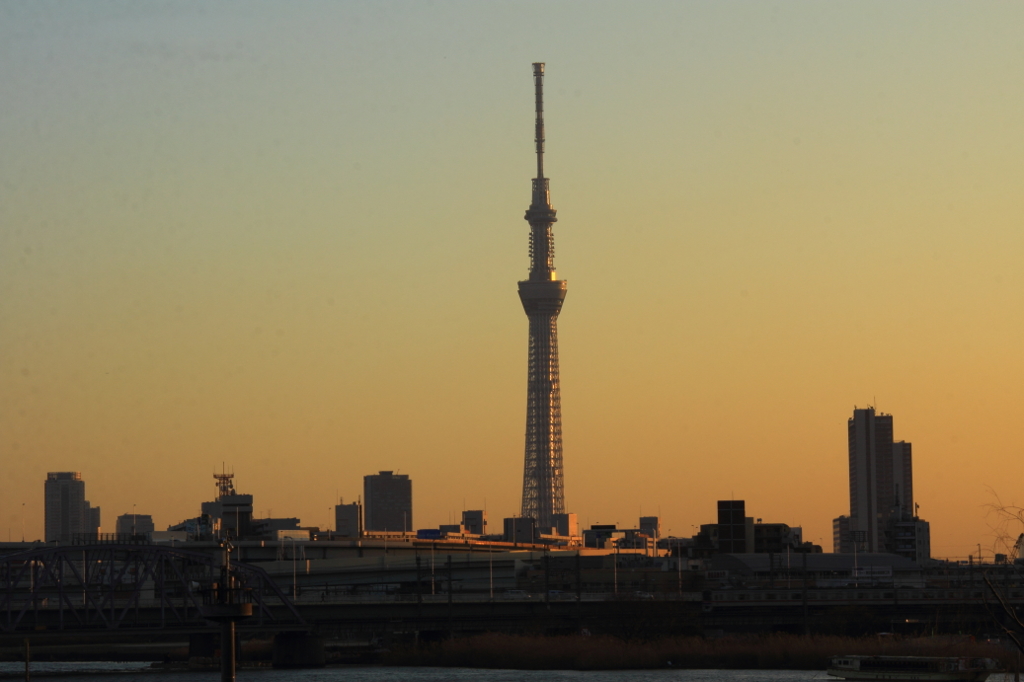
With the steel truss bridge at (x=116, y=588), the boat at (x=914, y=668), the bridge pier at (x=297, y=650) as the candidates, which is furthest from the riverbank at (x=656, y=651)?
the steel truss bridge at (x=116, y=588)

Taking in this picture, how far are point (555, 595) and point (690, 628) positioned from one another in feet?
101

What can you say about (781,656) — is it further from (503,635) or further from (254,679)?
(254,679)

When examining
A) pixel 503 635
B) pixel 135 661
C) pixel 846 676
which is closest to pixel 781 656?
pixel 846 676

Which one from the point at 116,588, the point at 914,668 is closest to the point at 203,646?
the point at 116,588

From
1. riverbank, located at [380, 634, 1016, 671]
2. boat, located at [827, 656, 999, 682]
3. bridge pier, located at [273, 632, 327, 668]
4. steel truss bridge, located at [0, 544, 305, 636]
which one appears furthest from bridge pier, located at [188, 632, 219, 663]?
boat, located at [827, 656, 999, 682]

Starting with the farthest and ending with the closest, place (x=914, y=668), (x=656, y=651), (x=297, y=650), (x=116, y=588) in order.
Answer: (x=116, y=588), (x=297, y=650), (x=656, y=651), (x=914, y=668)

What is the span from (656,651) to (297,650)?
1321 inches

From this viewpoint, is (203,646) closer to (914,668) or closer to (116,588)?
(116,588)

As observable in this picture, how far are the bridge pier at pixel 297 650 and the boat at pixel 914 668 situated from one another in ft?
165

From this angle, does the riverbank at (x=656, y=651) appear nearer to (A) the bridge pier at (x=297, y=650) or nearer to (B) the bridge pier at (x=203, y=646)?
(A) the bridge pier at (x=297, y=650)

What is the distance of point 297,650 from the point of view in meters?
147

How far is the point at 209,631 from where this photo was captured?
413ft

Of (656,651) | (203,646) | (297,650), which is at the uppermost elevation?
(656,651)

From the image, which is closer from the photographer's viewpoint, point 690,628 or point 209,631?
point 209,631
